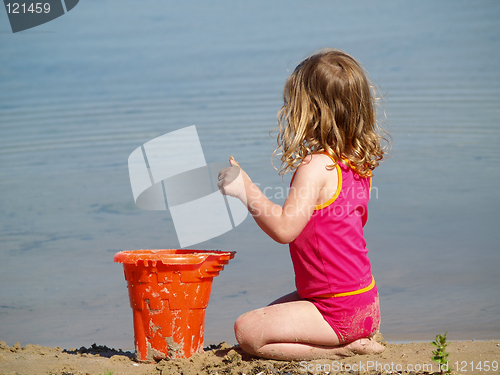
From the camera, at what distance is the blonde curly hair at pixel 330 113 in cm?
155

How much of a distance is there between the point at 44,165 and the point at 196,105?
2.48 m

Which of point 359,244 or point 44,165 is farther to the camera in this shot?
point 44,165

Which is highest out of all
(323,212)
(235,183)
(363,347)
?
(235,183)

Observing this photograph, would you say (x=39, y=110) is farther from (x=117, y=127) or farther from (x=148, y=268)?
(x=148, y=268)

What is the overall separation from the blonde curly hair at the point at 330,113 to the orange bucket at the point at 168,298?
16.2 inches

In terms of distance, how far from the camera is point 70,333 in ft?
6.92

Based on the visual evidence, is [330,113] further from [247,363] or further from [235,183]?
[247,363]

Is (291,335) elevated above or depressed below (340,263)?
below

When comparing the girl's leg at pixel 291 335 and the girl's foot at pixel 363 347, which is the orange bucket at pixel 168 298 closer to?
the girl's leg at pixel 291 335

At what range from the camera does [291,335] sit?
151 cm

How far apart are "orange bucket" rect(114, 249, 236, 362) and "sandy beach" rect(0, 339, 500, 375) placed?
60 mm

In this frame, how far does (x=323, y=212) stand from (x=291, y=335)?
38cm

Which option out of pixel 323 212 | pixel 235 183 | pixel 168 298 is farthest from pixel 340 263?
pixel 168 298

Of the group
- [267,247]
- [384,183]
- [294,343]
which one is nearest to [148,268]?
[294,343]
